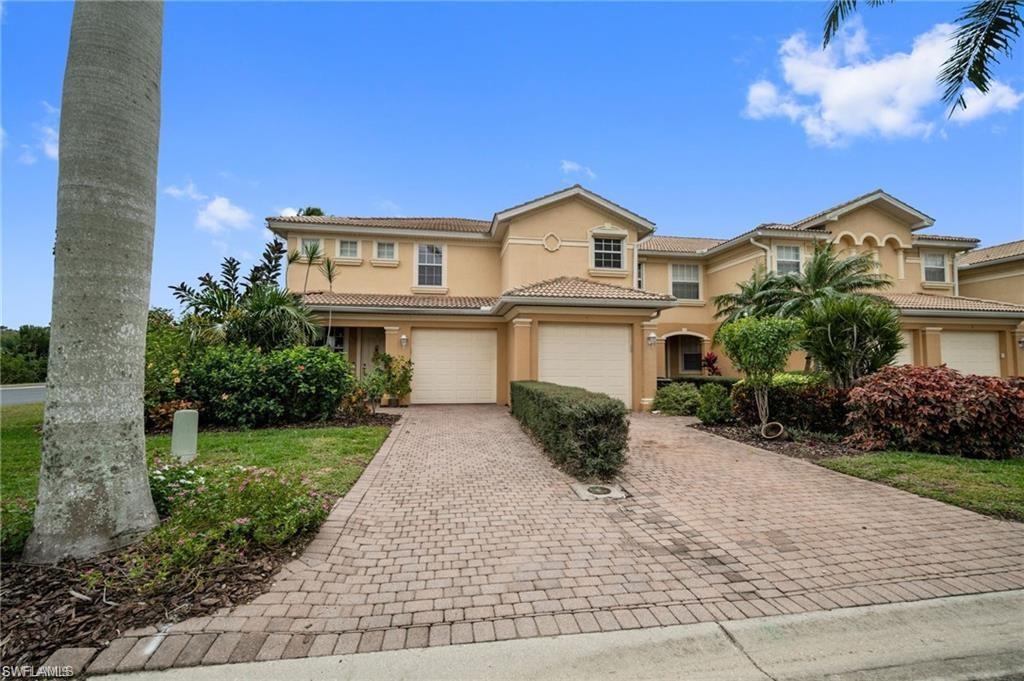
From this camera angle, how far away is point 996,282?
20688 millimetres

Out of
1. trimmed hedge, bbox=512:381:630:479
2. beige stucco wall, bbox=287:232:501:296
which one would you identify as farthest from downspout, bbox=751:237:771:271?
trimmed hedge, bbox=512:381:630:479

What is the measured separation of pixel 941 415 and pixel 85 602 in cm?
1108

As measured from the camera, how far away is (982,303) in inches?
697

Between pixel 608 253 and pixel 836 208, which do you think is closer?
pixel 608 253

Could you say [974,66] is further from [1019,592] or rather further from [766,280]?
[766,280]

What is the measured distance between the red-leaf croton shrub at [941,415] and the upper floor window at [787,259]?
9.91m

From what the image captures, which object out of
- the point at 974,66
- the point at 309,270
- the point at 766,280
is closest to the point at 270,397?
the point at 309,270

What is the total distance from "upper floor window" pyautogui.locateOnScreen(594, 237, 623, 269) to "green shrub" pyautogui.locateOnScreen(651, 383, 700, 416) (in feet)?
17.6

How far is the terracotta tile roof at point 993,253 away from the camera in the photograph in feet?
66.5

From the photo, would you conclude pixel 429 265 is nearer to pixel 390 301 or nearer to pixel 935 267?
pixel 390 301

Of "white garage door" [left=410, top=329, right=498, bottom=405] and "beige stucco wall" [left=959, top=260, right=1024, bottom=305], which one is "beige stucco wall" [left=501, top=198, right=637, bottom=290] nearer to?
"white garage door" [left=410, top=329, right=498, bottom=405]

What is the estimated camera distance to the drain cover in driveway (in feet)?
17.9

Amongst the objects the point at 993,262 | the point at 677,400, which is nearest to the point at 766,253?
the point at 677,400

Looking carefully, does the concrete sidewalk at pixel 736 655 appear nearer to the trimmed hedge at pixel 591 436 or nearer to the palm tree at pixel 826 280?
the trimmed hedge at pixel 591 436
